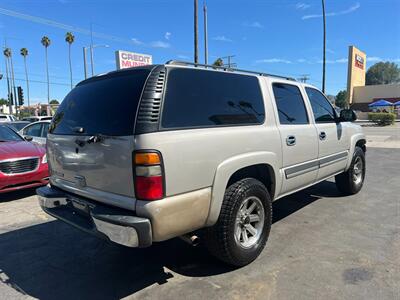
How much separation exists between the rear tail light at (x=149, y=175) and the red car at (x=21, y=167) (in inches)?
177

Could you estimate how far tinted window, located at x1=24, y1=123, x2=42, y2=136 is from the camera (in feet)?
32.7

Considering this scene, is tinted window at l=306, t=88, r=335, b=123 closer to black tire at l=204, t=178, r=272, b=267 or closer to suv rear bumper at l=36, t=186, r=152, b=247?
black tire at l=204, t=178, r=272, b=267

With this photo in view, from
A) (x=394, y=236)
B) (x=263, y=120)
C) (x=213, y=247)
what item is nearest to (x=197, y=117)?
(x=263, y=120)

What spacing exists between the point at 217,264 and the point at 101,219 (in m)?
1.41

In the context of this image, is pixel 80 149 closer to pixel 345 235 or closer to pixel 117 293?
pixel 117 293

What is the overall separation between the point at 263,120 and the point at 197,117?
3.38ft

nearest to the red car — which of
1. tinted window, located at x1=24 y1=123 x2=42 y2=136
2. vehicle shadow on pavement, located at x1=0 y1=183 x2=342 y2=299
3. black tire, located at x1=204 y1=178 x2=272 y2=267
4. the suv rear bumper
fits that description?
vehicle shadow on pavement, located at x1=0 y1=183 x2=342 y2=299

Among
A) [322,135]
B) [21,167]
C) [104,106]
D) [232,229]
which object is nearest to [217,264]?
[232,229]

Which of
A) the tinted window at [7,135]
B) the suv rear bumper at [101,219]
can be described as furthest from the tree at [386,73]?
the suv rear bumper at [101,219]

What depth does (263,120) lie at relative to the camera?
375 cm

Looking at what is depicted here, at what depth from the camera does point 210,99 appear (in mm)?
3217

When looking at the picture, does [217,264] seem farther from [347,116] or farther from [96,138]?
[347,116]

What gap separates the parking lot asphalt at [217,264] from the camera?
9.91 ft

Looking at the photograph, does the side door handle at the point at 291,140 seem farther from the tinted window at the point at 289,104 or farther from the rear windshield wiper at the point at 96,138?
the rear windshield wiper at the point at 96,138
